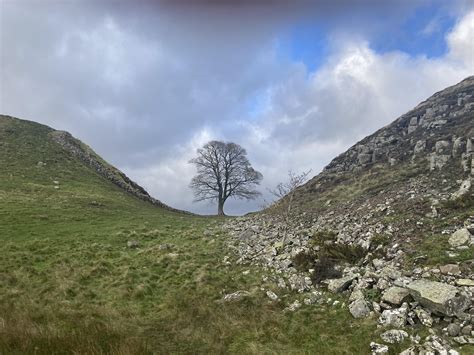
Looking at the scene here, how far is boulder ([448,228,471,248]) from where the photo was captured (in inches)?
511

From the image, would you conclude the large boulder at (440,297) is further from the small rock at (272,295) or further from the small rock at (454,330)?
the small rock at (272,295)

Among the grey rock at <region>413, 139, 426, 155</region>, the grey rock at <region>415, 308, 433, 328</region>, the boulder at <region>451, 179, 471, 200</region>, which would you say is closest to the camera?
the grey rock at <region>415, 308, 433, 328</region>

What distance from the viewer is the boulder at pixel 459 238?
1299cm

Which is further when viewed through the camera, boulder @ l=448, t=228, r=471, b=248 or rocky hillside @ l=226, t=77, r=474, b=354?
boulder @ l=448, t=228, r=471, b=248

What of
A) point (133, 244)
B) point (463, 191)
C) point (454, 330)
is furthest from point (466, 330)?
point (133, 244)

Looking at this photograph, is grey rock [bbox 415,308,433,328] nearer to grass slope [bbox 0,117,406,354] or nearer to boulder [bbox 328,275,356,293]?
grass slope [bbox 0,117,406,354]

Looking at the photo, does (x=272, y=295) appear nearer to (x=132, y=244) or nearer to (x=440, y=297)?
(x=440, y=297)

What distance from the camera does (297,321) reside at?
438 inches

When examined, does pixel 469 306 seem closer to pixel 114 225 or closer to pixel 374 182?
pixel 374 182

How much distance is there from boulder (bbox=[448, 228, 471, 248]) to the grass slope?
19.3ft

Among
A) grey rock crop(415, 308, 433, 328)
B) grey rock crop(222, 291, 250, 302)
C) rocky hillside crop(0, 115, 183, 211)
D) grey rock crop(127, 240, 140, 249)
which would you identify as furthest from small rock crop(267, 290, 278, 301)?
rocky hillside crop(0, 115, 183, 211)

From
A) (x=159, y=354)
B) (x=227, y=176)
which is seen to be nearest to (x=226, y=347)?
(x=159, y=354)

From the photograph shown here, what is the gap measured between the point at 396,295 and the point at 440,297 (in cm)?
124

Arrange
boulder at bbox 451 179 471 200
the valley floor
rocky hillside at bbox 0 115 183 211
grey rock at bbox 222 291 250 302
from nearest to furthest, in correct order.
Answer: the valley floor, grey rock at bbox 222 291 250 302, boulder at bbox 451 179 471 200, rocky hillside at bbox 0 115 183 211
